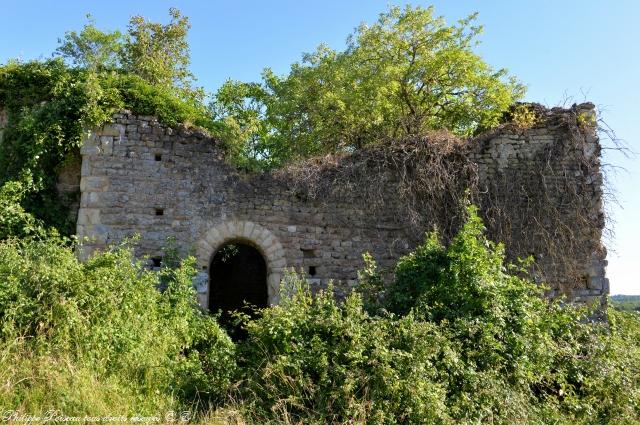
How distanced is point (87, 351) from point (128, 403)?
79 cm

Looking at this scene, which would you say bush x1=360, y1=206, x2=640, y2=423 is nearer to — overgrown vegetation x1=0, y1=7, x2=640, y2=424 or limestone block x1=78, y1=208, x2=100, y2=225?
overgrown vegetation x1=0, y1=7, x2=640, y2=424

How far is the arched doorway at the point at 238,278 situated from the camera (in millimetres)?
11844

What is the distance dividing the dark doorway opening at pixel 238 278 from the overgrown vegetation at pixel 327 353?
4.82 metres

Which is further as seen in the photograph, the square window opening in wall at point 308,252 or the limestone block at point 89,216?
the square window opening in wall at point 308,252

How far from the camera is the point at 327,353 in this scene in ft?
17.8

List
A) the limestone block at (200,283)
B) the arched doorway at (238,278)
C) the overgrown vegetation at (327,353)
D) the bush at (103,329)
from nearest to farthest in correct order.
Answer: the overgrown vegetation at (327,353)
the bush at (103,329)
the limestone block at (200,283)
the arched doorway at (238,278)

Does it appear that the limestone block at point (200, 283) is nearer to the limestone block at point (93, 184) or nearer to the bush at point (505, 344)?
the limestone block at point (93, 184)

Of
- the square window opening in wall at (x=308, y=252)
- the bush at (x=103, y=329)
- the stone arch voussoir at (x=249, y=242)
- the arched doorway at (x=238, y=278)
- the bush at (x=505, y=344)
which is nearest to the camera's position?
the bush at (x=103, y=329)

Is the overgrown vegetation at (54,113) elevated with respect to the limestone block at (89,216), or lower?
elevated

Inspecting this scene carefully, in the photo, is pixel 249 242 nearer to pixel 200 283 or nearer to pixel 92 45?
pixel 200 283

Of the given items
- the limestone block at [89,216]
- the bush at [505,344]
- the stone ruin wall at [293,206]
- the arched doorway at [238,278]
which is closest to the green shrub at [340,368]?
the bush at [505,344]

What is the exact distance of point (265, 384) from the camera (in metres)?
5.29

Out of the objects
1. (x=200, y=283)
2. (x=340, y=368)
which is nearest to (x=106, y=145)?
(x=200, y=283)

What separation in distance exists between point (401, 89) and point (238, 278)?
5679 millimetres
